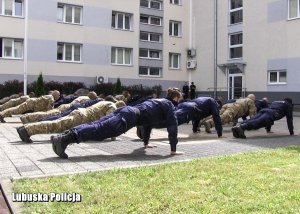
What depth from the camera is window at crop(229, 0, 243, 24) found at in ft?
106

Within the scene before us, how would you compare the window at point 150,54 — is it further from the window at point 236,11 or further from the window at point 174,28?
the window at point 236,11

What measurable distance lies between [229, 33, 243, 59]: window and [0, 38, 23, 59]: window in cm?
1601

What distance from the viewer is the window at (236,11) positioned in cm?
3219

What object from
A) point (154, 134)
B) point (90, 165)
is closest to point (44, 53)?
point (154, 134)

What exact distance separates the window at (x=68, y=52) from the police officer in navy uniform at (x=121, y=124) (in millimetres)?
22654

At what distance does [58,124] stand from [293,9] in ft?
72.4

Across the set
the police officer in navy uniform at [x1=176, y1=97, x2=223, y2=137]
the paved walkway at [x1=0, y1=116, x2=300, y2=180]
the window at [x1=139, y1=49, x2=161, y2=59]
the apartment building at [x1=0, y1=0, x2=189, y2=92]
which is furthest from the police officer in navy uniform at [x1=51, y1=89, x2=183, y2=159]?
the window at [x1=139, y1=49, x2=161, y2=59]

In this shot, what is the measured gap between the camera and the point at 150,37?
1399 inches

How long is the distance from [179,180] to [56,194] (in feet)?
5.83

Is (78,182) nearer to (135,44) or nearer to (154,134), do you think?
(154,134)

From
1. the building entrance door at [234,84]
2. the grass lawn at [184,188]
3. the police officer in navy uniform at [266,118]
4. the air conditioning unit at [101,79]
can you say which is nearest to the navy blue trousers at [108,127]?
the grass lawn at [184,188]

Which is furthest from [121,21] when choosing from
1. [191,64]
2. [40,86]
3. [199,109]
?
[199,109]

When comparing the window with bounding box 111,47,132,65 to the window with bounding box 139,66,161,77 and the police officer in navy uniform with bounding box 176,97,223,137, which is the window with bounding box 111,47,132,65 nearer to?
the window with bounding box 139,66,161,77

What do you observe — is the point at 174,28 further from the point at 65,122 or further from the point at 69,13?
the point at 65,122
